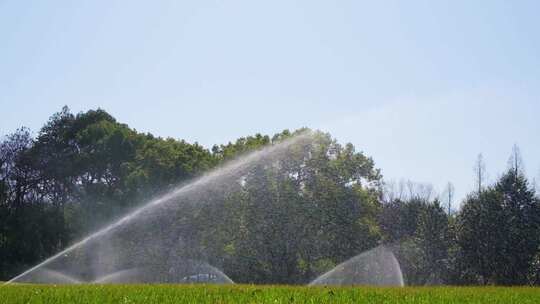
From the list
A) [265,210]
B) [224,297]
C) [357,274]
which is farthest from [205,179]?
[224,297]

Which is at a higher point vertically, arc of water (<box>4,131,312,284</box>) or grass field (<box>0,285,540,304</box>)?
arc of water (<box>4,131,312,284</box>)

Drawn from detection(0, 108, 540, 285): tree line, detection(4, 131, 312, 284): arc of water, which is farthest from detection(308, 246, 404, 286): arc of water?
detection(4, 131, 312, 284): arc of water

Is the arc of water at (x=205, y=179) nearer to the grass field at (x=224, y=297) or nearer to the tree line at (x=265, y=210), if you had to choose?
the tree line at (x=265, y=210)

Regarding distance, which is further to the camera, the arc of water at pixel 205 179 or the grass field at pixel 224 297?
the arc of water at pixel 205 179

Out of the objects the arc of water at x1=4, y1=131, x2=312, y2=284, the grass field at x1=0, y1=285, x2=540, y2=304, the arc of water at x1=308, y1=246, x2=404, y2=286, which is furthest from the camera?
the arc of water at x1=4, y1=131, x2=312, y2=284

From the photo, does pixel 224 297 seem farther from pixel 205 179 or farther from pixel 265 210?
pixel 205 179

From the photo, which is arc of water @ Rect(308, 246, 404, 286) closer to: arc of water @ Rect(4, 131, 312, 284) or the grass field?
arc of water @ Rect(4, 131, 312, 284)

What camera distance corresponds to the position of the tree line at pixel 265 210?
5053 cm

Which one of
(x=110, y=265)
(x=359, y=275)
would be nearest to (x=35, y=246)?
(x=110, y=265)

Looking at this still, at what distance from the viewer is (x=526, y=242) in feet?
179

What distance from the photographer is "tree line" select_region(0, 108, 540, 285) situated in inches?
1989

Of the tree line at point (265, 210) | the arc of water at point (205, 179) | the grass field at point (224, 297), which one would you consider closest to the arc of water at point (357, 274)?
the tree line at point (265, 210)

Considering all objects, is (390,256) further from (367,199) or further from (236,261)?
(236,261)

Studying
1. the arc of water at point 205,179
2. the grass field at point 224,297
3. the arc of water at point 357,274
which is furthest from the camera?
the arc of water at point 205,179
